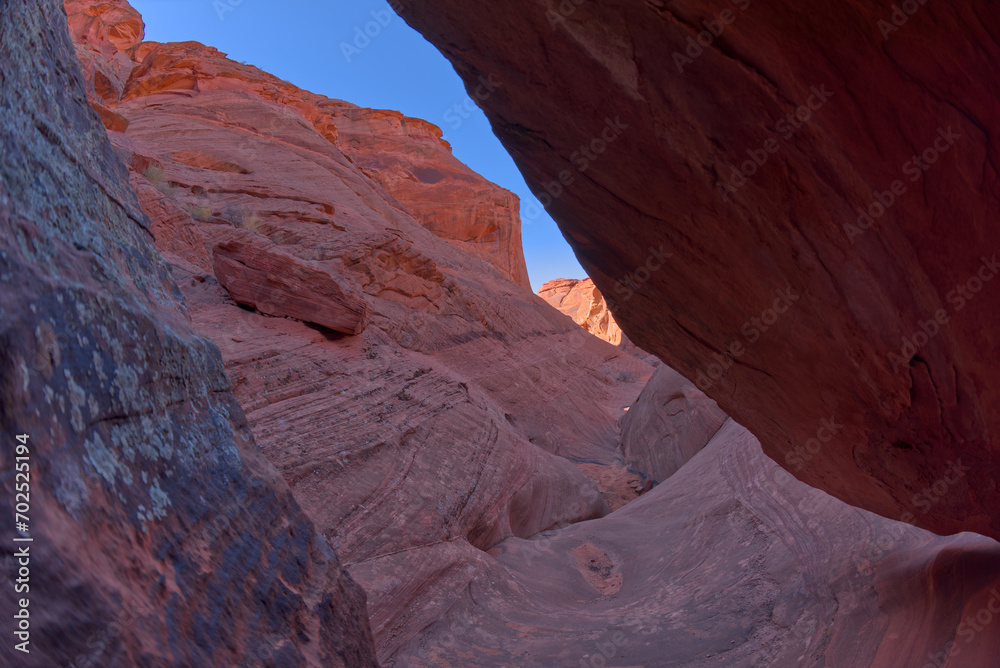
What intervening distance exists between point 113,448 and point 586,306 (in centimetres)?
4481

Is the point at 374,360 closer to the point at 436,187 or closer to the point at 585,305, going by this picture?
the point at 436,187

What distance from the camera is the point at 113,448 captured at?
65.6 inches

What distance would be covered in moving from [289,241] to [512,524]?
6.59m

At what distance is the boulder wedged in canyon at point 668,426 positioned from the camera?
1087cm

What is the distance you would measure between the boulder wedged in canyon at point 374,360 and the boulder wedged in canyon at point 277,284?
5.9 inches

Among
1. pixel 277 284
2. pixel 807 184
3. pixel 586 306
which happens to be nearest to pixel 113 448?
pixel 807 184

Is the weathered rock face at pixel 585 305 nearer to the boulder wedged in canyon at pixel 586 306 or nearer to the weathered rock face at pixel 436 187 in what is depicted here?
the boulder wedged in canyon at pixel 586 306

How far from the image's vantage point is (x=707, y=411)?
11.0 meters

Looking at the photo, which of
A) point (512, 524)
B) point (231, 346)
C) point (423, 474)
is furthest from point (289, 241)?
point (512, 524)

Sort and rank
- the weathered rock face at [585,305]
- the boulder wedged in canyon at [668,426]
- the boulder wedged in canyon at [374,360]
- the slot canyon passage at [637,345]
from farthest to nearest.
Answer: the weathered rock face at [585,305]
the boulder wedged in canyon at [668,426]
the boulder wedged in canyon at [374,360]
the slot canyon passage at [637,345]

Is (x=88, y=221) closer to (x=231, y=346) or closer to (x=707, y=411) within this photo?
(x=231, y=346)

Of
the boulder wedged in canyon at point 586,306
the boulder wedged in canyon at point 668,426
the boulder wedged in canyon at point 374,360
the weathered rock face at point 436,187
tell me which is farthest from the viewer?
the boulder wedged in canyon at point 586,306

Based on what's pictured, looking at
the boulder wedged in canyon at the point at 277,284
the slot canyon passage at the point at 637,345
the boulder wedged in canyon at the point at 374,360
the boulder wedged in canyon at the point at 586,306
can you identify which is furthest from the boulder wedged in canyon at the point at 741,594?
the boulder wedged in canyon at the point at 586,306

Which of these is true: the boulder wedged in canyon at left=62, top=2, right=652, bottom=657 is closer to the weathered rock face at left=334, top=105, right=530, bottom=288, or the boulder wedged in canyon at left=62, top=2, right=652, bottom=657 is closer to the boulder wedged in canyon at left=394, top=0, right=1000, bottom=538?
the boulder wedged in canyon at left=394, top=0, right=1000, bottom=538
